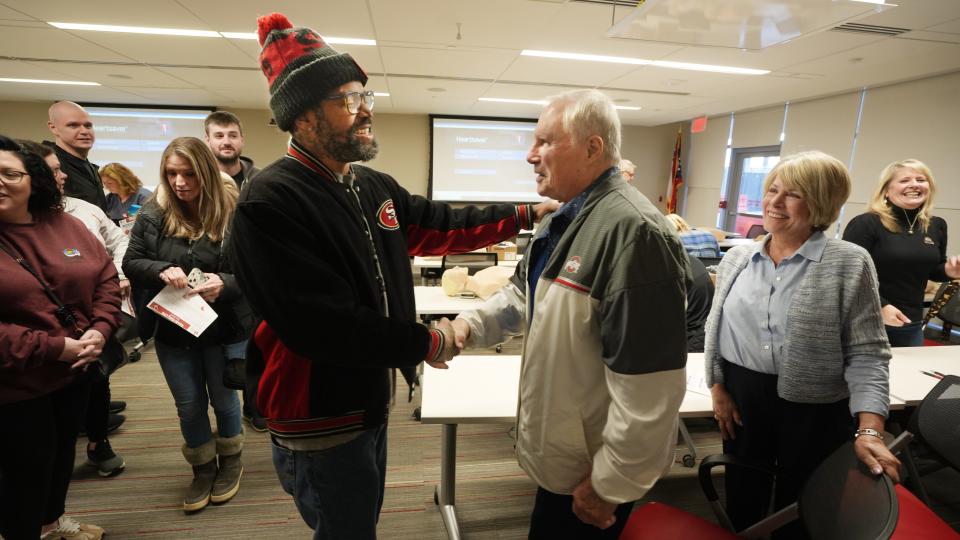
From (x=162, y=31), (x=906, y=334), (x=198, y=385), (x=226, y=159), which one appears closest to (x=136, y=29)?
(x=162, y=31)

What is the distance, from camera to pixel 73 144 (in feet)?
9.11

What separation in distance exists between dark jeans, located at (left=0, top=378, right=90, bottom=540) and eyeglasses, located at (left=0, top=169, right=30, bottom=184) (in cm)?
74

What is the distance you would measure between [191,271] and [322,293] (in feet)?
4.27

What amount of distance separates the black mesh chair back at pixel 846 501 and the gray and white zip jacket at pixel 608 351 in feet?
1.38

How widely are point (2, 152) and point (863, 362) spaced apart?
2.90 metres

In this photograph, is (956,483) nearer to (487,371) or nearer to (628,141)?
(487,371)

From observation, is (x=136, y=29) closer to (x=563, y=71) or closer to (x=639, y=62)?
(x=563, y=71)

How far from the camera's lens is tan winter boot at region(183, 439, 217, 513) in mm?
2121

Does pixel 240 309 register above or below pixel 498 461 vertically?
above

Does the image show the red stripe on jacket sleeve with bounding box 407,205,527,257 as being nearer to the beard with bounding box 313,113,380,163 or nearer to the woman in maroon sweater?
the beard with bounding box 313,113,380,163

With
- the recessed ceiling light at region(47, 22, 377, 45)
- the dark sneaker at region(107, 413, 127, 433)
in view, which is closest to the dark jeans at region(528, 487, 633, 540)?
Result: the dark sneaker at region(107, 413, 127, 433)

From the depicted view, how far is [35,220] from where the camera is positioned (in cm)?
159

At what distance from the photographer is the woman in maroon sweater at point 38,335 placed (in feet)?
4.78

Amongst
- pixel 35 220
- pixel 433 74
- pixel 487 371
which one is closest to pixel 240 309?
pixel 35 220
